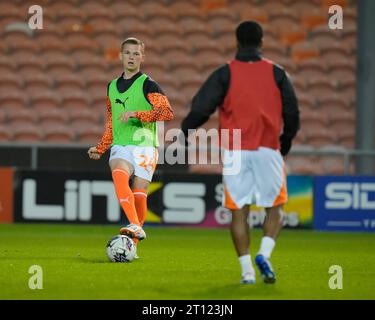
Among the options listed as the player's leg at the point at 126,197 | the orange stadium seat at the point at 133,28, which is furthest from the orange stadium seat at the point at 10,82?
the player's leg at the point at 126,197

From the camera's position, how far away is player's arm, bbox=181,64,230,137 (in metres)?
8.23

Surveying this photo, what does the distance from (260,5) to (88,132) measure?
573cm

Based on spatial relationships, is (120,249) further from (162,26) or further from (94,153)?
(162,26)

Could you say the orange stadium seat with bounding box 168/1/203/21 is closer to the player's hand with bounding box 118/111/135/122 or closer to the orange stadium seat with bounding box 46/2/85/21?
the orange stadium seat with bounding box 46/2/85/21

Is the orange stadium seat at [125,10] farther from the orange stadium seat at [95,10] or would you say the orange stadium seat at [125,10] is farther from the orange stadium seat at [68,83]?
the orange stadium seat at [68,83]

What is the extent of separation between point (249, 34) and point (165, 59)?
42.6 ft

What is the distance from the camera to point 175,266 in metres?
10.3

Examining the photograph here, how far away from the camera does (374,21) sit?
699 inches

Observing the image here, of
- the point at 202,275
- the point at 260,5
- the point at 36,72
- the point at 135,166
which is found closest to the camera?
the point at 202,275

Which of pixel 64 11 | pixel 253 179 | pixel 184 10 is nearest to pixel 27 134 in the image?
pixel 64 11

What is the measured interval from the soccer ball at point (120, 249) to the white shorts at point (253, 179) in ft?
7.30

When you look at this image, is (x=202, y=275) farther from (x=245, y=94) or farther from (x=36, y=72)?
(x=36, y=72)

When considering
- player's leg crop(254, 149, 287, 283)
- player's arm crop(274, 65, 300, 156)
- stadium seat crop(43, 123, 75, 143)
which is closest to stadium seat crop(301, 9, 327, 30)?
stadium seat crop(43, 123, 75, 143)

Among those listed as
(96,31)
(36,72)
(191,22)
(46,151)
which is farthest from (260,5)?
(46,151)
